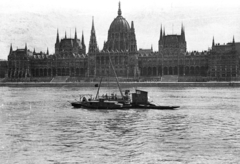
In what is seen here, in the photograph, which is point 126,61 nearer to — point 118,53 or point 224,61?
point 118,53

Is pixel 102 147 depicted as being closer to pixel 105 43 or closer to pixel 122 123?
pixel 122 123

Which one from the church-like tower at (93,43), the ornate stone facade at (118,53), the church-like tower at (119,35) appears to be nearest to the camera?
the ornate stone facade at (118,53)

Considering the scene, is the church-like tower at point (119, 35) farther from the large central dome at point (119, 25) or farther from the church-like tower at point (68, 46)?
the church-like tower at point (68, 46)

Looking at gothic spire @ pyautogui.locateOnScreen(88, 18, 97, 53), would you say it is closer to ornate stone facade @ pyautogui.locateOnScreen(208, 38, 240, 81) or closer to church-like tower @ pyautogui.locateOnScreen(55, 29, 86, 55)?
church-like tower @ pyautogui.locateOnScreen(55, 29, 86, 55)

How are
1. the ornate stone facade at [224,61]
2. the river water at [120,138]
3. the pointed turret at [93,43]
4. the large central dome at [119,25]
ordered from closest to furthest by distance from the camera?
1. the river water at [120,138]
2. the ornate stone facade at [224,61]
3. the pointed turret at [93,43]
4. the large central dome at [119,25]

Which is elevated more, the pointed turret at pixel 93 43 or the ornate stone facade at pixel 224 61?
the pointed turret at pixel 93 43

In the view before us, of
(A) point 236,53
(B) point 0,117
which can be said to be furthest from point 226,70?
(B) point 0,117

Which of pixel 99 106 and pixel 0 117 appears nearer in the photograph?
pixel 0 117

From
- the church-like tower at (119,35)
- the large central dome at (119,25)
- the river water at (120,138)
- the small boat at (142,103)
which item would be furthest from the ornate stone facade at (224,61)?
the river water at (120,138)
